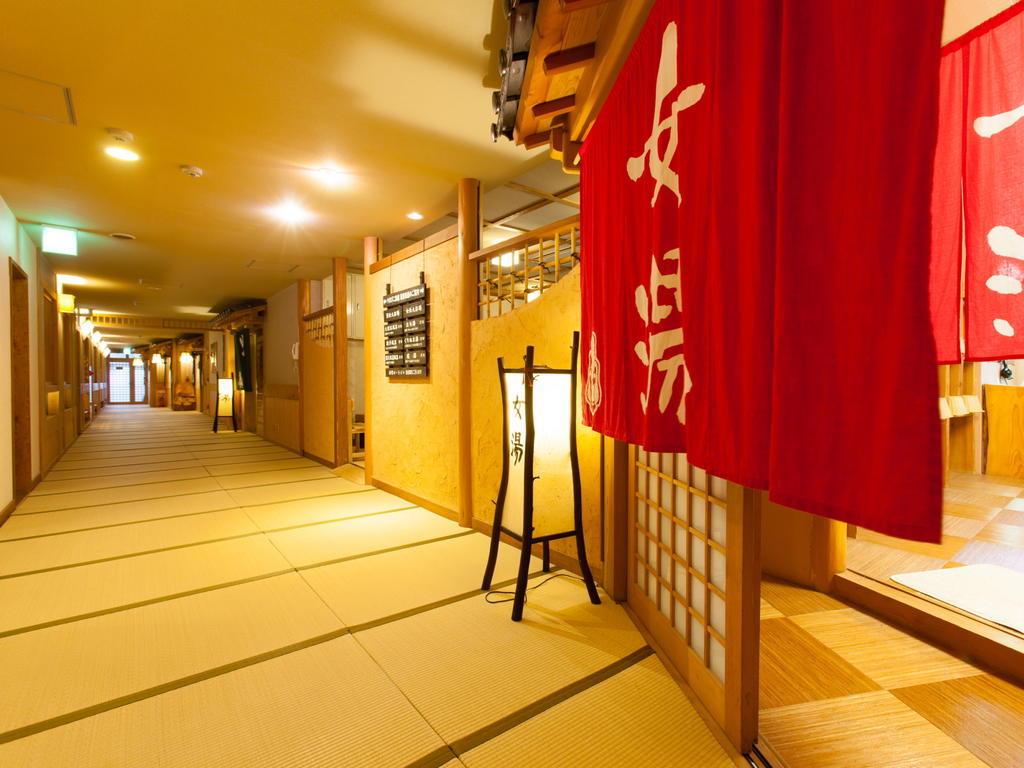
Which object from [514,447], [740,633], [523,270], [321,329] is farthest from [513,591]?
[321,329]

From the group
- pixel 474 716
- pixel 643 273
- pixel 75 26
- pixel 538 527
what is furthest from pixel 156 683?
pixel 75 26

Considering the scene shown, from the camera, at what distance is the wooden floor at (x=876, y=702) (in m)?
1.47

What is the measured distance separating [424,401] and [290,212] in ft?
7.54

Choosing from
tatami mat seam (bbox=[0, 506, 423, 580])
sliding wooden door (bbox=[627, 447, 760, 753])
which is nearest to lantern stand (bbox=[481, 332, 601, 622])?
sliding wooden door (bbox=[627, 447, 760, 753])

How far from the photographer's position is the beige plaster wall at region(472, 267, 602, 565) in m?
2.80

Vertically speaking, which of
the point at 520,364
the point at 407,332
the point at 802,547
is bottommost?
the point at 802,547

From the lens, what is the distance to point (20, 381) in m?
4.69

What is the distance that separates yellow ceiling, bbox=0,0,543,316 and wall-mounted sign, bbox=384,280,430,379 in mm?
867

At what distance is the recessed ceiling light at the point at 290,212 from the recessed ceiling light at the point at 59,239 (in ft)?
8.18

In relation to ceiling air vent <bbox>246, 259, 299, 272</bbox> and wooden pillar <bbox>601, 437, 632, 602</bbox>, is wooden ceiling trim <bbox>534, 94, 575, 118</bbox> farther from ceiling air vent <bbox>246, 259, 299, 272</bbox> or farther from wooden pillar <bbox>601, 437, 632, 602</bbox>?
ceiling air vent <bbox>246, 259, 299, 272</bbox>

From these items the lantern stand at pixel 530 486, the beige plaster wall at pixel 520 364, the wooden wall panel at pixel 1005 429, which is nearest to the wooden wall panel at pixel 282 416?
the beige plaster wall at pixel 520 364

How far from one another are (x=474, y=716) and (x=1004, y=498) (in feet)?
16.6

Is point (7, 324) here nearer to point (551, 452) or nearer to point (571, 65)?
point (551, 452)

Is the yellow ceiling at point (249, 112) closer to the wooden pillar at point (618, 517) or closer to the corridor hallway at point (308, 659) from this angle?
the wooden pillar at point (618, 517)
